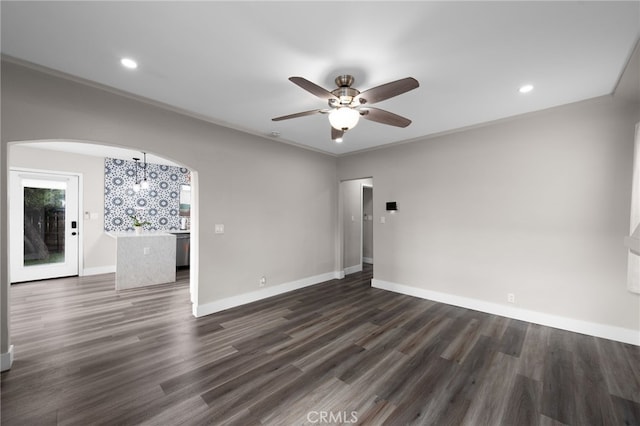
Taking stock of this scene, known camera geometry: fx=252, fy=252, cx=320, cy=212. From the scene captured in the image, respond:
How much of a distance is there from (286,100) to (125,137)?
73.8 inches

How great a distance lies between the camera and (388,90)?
2059 millimetres

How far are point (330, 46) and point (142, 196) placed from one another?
21.5 feet

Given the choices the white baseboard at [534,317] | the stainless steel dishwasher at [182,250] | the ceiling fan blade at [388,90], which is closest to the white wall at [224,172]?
the white baseboard at [534,317]

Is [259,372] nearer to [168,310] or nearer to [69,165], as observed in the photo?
[168,310]

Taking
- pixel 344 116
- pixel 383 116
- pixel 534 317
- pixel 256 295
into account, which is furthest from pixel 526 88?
pixel 256 295

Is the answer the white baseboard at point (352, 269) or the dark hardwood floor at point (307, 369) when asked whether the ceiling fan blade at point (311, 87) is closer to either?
the dark hardwood floor at point (307, 369)

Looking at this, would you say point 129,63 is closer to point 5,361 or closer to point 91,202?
point 5,361

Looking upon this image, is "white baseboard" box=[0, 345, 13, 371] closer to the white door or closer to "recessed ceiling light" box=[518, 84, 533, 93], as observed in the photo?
the white door

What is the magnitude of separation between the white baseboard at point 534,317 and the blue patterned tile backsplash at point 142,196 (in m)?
6.18

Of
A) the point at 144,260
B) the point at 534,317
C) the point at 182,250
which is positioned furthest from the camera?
the point at 182,250

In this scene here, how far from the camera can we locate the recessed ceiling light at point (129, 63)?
86.7 inches

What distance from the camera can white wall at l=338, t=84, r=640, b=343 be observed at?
9.30 feet

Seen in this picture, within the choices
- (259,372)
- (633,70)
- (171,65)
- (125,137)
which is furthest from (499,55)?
(125,137)

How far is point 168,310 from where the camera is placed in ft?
12.0
